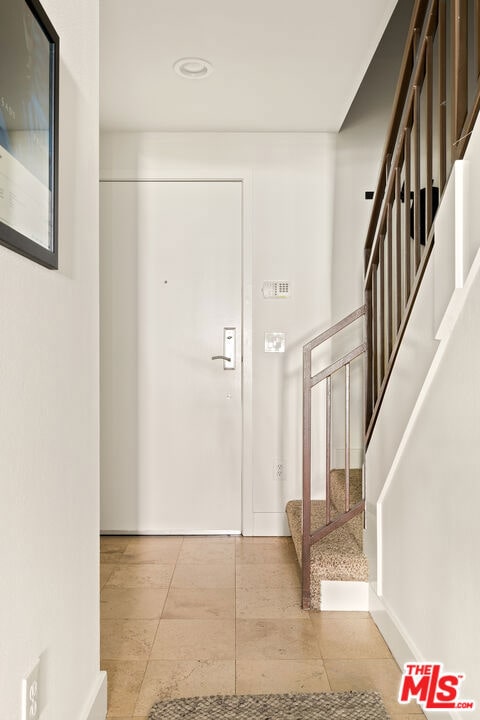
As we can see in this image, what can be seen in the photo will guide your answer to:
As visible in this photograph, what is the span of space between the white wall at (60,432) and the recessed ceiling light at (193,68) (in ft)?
3.74

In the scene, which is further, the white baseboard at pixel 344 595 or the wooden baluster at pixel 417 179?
the white baseboard at pixel 344 595

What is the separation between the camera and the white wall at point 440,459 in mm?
1418

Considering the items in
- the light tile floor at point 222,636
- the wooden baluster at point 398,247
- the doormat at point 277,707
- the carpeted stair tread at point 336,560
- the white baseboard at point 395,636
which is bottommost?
the light tile floor at point 222,636

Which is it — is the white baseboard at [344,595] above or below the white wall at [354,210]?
below

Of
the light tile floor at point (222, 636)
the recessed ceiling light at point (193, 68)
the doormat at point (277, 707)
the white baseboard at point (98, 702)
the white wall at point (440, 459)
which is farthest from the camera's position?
the recessed ceiling light at point (193, 68)

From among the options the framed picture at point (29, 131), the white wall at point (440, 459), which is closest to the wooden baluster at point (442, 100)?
the white wall at point (440, 459)

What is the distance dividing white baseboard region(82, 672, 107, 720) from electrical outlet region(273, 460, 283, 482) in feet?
6.29

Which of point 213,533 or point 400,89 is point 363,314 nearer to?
point 400,89

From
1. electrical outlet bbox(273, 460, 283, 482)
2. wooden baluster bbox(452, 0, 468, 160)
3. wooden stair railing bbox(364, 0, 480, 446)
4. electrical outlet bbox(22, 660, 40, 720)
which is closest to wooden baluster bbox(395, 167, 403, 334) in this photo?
wooden stair railing bbox(364, 0, 480, 446)

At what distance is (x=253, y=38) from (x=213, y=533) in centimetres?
270

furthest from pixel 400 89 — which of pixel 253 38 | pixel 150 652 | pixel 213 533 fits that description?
pixel 213 533

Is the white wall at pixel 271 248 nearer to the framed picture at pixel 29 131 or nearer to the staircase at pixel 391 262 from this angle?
the staircase at pixel 391 262

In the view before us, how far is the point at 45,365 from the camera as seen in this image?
1.24 meters

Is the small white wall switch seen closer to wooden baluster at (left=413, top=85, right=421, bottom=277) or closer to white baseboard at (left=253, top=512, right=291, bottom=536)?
white baseboard at (left=253, top=512, right=291, bottom=536)
